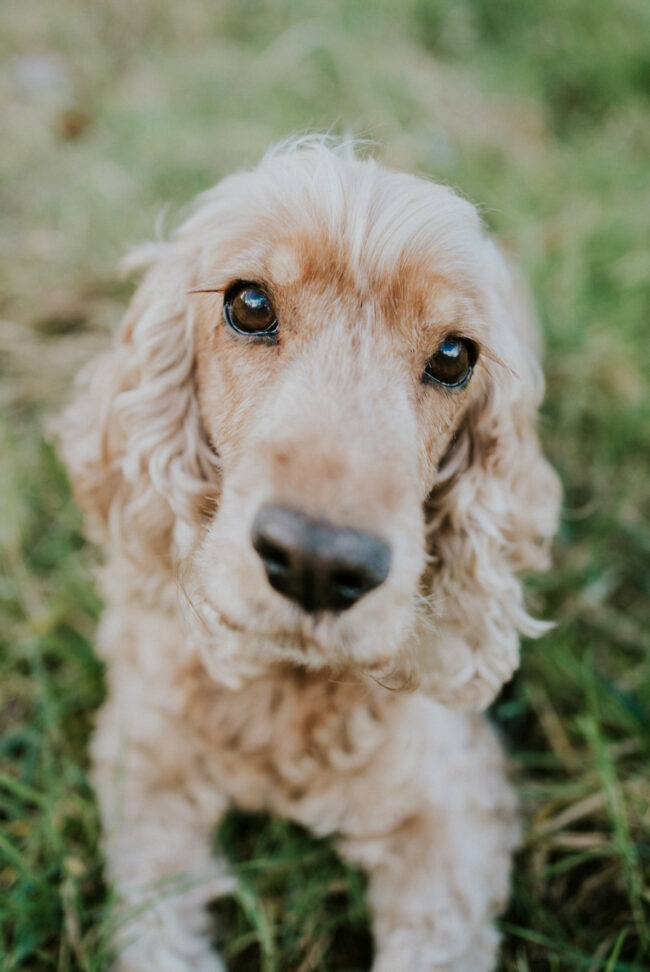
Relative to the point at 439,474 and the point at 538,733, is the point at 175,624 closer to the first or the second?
the point at 439,474

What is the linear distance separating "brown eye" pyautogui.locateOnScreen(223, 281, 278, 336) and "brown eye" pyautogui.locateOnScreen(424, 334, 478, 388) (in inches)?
13.7

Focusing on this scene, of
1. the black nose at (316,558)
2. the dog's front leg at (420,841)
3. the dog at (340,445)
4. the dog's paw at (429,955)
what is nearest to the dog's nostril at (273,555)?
the black nose at (316,558)

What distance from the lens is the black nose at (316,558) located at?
3.99 feet

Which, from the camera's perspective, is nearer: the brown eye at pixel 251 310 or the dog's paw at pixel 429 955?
the brown eye at pixel 251 310

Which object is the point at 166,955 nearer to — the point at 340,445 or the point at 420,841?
the point at 420,841

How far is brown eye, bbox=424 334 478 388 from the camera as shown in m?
1.69

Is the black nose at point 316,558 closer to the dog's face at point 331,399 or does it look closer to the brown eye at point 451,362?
the dog's face at point 331,399

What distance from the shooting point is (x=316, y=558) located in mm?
1215

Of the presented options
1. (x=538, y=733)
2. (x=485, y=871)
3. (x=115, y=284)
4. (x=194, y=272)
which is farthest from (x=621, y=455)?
(x=115, y=284)

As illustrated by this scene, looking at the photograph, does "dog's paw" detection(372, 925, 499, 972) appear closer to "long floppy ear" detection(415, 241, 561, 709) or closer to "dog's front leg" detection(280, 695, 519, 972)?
"dog's front leg" detection(280, 695, 519, 972)

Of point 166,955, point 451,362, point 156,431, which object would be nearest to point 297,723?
point 166,955

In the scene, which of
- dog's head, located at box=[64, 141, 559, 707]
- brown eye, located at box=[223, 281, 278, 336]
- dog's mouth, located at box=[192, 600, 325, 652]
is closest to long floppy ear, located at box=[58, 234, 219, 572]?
dog's head, located at box=[64, 141, 559, 707]

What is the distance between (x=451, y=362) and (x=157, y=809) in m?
1.40

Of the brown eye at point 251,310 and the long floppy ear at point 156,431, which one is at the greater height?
the brown eye at point 251,310
